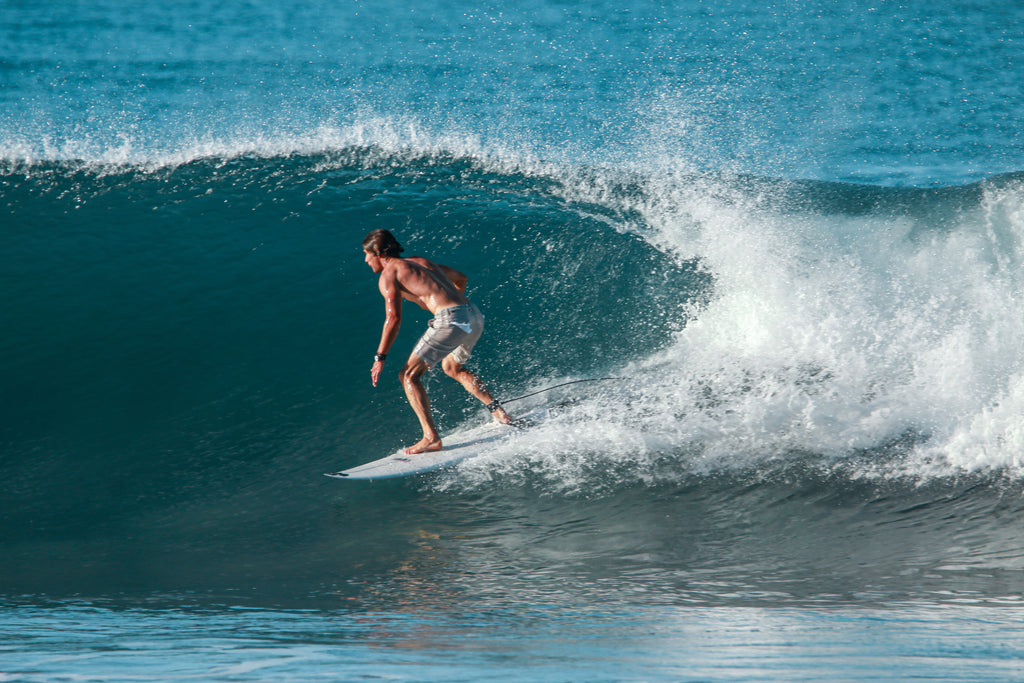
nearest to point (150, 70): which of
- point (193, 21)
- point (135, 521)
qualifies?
point (193, 21)

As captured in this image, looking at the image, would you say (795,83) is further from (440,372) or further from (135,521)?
(135,521)

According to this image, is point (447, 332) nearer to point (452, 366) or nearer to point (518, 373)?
point (452, 366)

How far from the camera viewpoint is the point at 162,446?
495 cm

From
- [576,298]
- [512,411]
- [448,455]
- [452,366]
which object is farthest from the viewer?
[576,298]

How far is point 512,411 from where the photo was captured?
5.22 meters

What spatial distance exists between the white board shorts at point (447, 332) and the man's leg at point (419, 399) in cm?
6

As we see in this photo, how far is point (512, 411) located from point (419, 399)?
2.64ft

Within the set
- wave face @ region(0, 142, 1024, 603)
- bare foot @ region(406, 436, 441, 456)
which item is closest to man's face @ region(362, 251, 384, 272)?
bare foot @ region(406, 436, 441, 456)

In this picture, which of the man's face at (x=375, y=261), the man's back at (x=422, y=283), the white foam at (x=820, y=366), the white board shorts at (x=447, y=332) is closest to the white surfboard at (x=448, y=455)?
the white foam at (x=820, y=366)

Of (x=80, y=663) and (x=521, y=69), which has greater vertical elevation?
(x=521, y=69)

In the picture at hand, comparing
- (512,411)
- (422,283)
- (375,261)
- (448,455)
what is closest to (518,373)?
(512,411)

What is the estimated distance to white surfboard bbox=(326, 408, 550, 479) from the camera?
4.59 metres

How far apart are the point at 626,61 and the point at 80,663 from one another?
27.6 metres

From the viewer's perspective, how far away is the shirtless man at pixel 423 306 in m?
4.45
